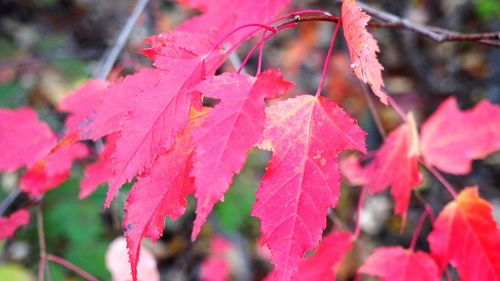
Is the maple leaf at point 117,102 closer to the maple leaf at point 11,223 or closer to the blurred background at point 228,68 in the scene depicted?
the maple leaf at point 11,223

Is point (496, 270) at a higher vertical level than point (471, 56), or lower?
higher

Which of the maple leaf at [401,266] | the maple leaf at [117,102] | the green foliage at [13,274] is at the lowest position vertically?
the green foliage at [13,274]

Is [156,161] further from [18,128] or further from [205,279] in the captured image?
[205,279]

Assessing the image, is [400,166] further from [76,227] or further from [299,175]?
[76,227]

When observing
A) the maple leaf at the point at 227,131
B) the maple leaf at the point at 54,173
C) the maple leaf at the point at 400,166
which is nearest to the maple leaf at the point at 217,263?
the maple leaf at the point at 54,173

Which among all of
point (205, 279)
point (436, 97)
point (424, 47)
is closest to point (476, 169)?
point (436, 97)

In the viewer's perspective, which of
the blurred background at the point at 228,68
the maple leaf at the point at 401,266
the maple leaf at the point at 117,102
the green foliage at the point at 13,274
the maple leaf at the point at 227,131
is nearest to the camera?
the maple leaf at the point at 227,131
